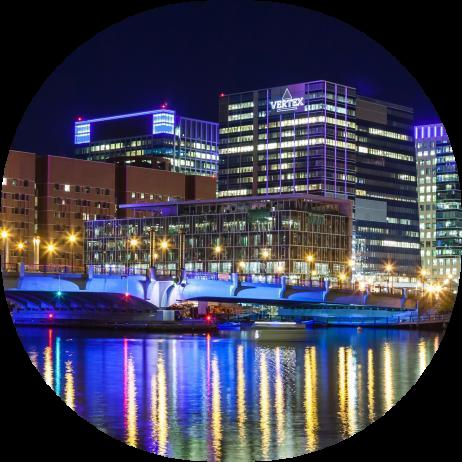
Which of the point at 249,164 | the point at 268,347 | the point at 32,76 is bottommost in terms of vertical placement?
the point at 268,347

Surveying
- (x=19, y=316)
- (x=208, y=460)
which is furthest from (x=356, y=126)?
(x=208, y=460)

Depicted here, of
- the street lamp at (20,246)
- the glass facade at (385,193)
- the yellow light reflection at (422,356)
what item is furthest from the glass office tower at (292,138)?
the yellow light reflection at (422,356)

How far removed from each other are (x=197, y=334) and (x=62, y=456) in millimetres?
75730

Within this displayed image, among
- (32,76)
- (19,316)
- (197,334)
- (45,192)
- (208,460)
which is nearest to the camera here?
(32,76)

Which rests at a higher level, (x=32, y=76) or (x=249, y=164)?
(x=249, y=164)

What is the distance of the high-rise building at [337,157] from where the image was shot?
17262 cm

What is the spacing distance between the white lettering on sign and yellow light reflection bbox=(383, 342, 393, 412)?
4043 inches

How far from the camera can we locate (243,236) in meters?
137

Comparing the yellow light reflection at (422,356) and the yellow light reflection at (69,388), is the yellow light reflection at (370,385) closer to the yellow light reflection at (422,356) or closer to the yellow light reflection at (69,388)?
the yellow light reflection at (422,356)

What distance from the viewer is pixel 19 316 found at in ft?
349

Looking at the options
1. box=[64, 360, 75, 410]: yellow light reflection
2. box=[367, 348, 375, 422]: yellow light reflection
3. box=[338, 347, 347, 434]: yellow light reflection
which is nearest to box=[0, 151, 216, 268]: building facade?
box=[367, 348, 375, 422]: yellow light reflection

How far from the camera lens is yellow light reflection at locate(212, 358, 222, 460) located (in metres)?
30.3

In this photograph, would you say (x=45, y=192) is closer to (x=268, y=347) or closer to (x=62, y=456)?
(x=268, y=347)

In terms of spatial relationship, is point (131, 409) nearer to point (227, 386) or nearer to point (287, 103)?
point (227, 386)
